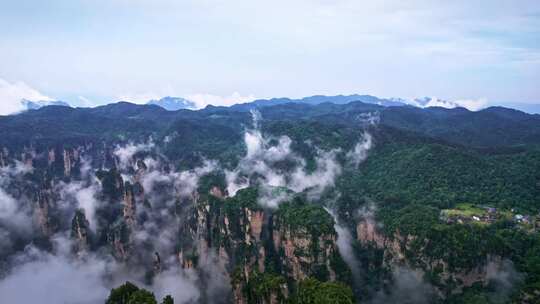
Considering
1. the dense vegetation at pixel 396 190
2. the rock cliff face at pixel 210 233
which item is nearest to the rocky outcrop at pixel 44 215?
the rock cliff face at pixel 210 233

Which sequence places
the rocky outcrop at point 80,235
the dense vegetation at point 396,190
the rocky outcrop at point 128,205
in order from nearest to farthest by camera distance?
the dense vegetation at point 396,190 < the rocky outcrop at point 80,235 < the rocky outcrop at point 128,205

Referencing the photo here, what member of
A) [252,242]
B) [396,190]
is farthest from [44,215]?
[396,190]

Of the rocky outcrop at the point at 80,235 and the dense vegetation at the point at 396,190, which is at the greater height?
the dense vegetation at the point at 396,190

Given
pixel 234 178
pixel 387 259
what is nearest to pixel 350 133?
pixel 234 178

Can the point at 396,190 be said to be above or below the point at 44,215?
above

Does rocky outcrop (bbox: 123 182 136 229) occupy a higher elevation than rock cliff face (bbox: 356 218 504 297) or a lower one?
higher

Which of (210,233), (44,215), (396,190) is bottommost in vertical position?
(210,233)

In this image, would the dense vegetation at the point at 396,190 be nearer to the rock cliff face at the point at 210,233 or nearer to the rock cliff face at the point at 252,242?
the rock cliff face at the point at 210,233

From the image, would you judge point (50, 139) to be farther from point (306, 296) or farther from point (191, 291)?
point (306, 296)

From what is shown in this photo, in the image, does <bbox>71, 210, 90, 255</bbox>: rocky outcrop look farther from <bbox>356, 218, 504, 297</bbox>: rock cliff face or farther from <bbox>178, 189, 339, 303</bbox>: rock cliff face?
<bbox>356, 218, 504, 297</bbox>: rock cliff face

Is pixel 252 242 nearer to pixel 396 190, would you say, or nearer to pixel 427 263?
pixel 427 263

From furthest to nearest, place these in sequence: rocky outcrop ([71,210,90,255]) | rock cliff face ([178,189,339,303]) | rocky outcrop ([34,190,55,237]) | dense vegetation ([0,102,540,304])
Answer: rocky outcrop ([34,190,55,237]) < rocky outcrop ([71,210,90,255]) < rock cliff face ([178,189,339,303]) < dense vegetation ([0,102,540,304])

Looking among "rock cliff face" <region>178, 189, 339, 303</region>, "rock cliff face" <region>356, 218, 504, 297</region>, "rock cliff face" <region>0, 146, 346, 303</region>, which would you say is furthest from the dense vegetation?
"rock cliff face" <region>178, 189, 339, 303</region>

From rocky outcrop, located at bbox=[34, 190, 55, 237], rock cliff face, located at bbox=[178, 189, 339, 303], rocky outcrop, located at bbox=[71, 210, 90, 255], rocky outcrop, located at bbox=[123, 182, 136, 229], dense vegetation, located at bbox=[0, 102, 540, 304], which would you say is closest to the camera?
dense vegetation, located at bbox=[0, 102, 540, 304]
